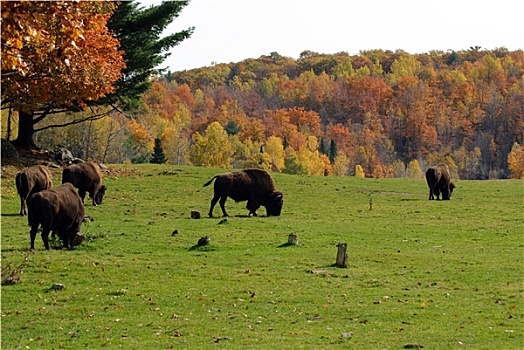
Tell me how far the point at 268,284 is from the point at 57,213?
19.7 ft

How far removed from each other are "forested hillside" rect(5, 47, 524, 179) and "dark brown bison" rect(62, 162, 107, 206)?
218 feet

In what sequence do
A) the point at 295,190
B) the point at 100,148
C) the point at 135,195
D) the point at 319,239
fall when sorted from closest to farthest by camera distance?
the point at 319,239 → the point at 135,195 → the point at 295,190 → the point at 100,148

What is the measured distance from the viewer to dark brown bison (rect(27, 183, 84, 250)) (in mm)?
18250

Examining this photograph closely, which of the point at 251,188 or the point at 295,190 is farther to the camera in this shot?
the point at 295,190

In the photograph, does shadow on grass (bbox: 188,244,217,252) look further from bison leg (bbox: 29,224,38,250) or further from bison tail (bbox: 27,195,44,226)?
bison tail (bbox: 27,195,44,226)

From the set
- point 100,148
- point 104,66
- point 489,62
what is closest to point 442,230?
point 104,66

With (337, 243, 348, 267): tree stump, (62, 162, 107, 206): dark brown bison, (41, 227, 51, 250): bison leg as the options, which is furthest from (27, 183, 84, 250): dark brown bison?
(62, 162, 107, 206): dark brown bison

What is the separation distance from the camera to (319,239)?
2244 cm

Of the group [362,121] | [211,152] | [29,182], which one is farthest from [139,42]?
[362,121]

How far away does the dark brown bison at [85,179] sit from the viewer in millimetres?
30031

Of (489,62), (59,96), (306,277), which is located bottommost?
(306,277)

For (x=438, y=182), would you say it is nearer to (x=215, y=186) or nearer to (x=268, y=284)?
(x=215, y=186)

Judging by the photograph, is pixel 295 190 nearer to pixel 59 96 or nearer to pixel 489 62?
pixel 59 96

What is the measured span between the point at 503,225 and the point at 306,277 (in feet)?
40.1
